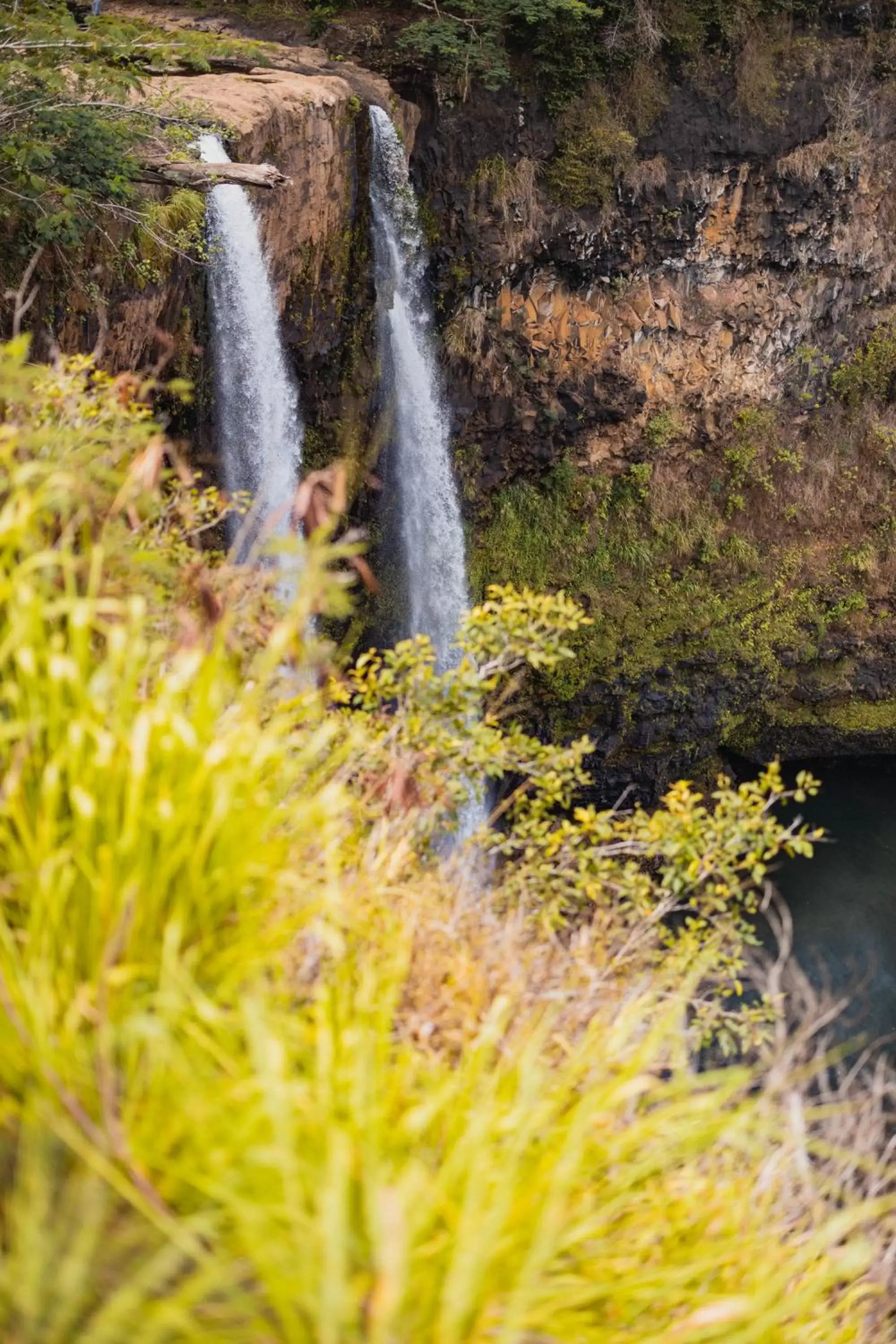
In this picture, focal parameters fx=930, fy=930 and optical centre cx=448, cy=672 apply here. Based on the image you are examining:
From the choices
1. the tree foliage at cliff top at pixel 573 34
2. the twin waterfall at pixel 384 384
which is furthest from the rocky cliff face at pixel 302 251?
the tree foliage at cliff top at pixel 573 34

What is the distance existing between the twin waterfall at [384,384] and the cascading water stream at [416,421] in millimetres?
13

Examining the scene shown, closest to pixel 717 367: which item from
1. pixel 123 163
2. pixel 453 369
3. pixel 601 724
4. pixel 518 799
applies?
pixel 453 369

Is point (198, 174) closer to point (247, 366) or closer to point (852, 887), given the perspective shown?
point (247, 366)

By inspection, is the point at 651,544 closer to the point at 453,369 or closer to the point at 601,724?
the point at 601,724

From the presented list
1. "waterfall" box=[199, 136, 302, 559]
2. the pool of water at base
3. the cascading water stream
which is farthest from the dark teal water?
"waterfall" box=[199, 136, 302, 559]

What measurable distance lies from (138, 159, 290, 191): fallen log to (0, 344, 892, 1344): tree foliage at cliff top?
391cm

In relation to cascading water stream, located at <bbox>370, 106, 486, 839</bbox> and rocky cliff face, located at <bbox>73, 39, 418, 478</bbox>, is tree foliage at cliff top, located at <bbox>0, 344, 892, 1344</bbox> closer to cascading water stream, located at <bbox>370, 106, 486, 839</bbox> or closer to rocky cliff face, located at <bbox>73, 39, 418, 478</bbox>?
rocky cliff face, located at <bbox>73, 39, 418, 478</bbox>

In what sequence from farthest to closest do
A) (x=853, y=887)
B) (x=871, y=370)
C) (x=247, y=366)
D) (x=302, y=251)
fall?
(x=871, y=370)
(x=853, y=887)
(x=302, y=251)
(x=247, y=366)

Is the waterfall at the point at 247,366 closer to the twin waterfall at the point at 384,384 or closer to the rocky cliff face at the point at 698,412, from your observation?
the twin waterfall at the point at 384,384

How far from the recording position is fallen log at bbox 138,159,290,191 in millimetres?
5992

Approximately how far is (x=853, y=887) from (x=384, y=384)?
8.71 meters

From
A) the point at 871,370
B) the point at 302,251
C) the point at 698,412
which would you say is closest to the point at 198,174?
the point at 302,251

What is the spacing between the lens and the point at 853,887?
1204cm

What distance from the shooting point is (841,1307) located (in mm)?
2059
